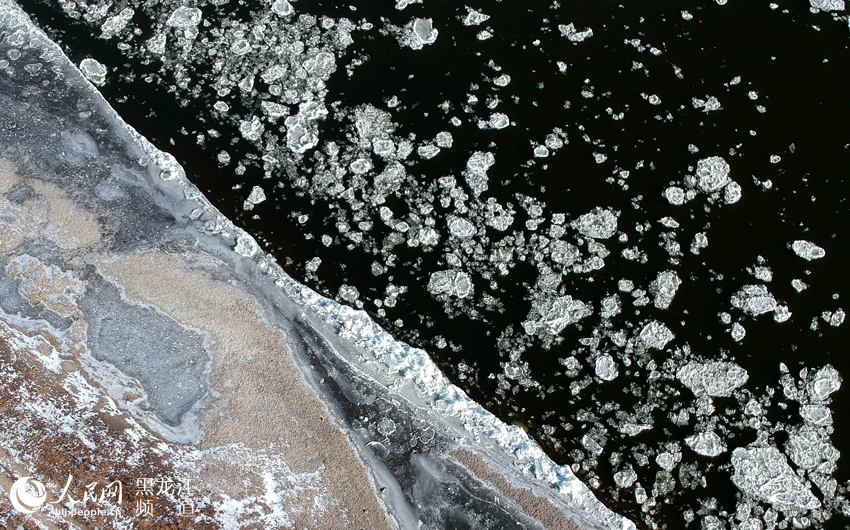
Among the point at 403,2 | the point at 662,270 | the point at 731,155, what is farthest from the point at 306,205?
the point at 731,155

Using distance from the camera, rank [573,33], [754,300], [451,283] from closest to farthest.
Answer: [754,300] → [451,283] → [573,33]

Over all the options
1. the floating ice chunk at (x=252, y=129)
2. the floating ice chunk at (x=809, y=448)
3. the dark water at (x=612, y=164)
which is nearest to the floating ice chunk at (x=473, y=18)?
the dark water at (x=612, y=164)

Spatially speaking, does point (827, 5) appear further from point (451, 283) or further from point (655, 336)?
point (451, 283)

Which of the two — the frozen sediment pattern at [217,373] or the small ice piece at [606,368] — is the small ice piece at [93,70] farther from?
the small ice piece at [606,368]

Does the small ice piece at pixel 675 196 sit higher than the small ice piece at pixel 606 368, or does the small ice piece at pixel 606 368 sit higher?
the small ice piece at pixel 675 196

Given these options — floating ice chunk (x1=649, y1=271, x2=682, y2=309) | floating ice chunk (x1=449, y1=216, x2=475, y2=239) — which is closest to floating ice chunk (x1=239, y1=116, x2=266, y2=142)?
floating ice chunk (x1=449, y1=216, x2=475, y2=239)

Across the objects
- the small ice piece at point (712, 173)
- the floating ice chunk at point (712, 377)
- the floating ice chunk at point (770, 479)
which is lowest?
the floating ice chunk at point (770, 479)

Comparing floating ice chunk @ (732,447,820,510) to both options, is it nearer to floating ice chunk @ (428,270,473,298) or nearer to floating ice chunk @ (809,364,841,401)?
floating ice chunk @ (809,364,841,401)

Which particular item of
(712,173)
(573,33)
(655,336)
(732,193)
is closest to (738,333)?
(655,336)
